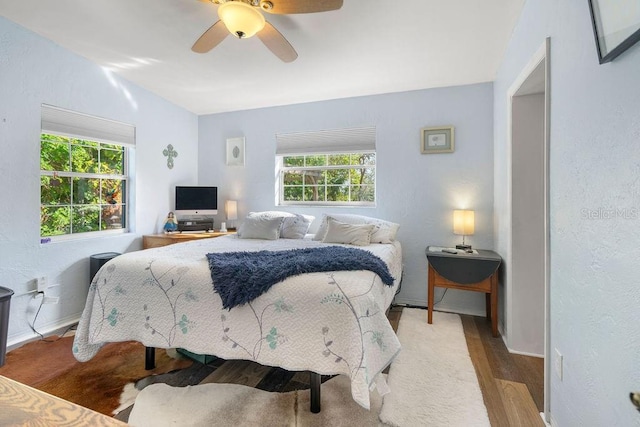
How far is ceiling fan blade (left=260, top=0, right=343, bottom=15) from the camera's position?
1652 millimetres

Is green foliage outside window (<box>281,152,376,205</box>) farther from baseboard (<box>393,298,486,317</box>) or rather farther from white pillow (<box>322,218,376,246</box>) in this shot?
baseboard (<box>393,298,486,317</box>)

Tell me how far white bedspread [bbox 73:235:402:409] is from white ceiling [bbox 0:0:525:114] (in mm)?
1763

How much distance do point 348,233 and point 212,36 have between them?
1918 mm

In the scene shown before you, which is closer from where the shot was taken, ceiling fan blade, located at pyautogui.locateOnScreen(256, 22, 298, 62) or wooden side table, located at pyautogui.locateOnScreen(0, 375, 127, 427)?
wooden side table, located at pyautogui.locateOnScreen(0, 375, 127, 427)

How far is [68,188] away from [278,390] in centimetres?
280

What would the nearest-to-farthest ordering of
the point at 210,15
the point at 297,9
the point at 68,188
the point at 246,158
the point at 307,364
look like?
the point at 307,364, the point at 297,9, the point at 210,15, the point at 68,188, the point at 246,158

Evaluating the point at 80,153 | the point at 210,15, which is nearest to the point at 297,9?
the point at 210,15

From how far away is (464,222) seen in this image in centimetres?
291

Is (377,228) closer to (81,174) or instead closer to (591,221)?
(591,221)

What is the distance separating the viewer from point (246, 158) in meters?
4.08

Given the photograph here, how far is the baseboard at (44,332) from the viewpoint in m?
2.34

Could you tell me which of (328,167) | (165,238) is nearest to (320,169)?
(328,167)

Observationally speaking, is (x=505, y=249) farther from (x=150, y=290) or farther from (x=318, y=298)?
(x=150, y=290)

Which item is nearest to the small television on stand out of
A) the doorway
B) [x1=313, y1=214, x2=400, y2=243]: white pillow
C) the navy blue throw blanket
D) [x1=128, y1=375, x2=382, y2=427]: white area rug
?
[x1=313, y1=214, x2=400, y2=243]: white pillow
